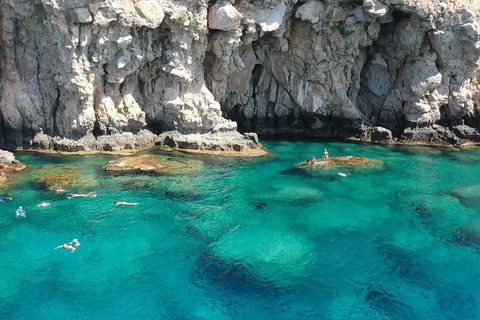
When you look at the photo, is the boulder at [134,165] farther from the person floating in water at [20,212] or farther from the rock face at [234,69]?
the person floating in water at [20,212]

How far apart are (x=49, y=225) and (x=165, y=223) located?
6346mm

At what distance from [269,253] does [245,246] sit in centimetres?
139

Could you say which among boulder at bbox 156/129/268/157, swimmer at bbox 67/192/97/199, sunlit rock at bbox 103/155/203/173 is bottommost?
swimmer at bbox 67/192/97/199

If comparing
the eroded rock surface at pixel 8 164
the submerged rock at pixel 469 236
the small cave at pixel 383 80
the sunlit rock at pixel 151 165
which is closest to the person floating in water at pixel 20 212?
the eroded rock surface at pixel 8 164

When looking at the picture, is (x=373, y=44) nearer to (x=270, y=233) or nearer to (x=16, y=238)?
(x=270, y=233)

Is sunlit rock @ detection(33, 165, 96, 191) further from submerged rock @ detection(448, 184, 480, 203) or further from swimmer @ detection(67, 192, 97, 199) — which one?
submerged rock @ detection(448, 184, 480, 203)

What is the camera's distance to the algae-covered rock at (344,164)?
3641 cm

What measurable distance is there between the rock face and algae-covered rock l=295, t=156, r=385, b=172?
9.29 metres

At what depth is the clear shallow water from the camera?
1883cm

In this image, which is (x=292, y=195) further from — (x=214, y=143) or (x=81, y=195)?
(x=81, y=195)

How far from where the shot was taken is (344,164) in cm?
3712

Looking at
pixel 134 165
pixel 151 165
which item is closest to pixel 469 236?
pixel 151 165

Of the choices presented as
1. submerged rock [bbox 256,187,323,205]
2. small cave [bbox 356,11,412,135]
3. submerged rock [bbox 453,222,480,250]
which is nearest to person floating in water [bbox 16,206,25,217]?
submerged rock [bbox 256,187,323,205]

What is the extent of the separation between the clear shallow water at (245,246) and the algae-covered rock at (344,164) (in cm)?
123
